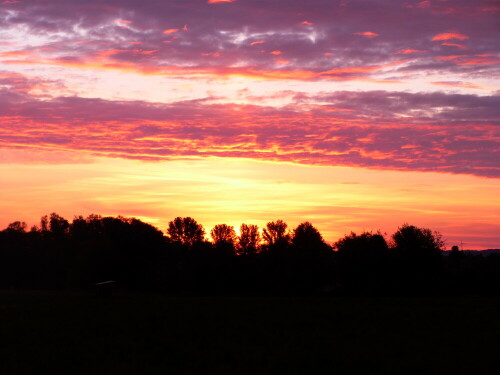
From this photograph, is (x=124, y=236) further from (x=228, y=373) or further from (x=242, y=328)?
(x=228, y=373)

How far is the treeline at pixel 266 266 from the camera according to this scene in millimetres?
98188

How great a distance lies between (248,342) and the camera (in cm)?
3005

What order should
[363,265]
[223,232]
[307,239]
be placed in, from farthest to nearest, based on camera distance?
[223,232] < [307,239] < [363,265]

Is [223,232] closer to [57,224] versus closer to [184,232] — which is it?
[184,232]

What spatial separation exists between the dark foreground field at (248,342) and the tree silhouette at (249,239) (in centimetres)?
9441

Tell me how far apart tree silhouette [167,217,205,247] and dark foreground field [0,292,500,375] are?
106697 mm

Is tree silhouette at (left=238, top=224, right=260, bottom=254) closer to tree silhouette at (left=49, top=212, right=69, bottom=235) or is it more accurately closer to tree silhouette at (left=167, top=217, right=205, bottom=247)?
tree silhouette at (left=167, top=217, right=205, bottom=247)

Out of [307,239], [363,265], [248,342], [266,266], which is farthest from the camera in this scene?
[307,239]

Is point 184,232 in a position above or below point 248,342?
above

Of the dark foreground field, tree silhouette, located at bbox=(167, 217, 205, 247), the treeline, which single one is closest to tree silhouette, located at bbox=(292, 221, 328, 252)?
the treeline

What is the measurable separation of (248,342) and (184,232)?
411ft

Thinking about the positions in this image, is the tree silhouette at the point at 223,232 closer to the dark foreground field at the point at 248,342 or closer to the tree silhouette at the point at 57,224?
the tree silhouette at the point at 57,224

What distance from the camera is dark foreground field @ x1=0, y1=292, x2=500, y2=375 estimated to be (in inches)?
922

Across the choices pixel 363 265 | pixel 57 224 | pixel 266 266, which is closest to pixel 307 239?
pixel 266 266
